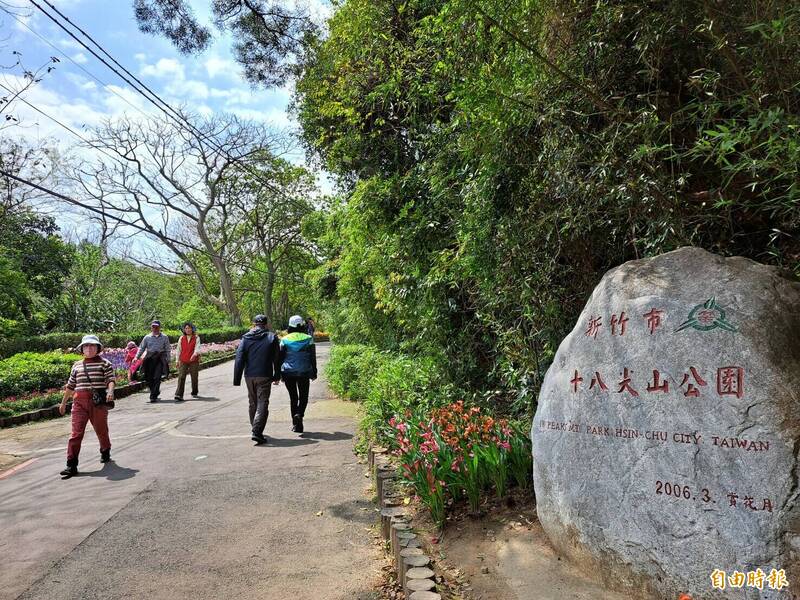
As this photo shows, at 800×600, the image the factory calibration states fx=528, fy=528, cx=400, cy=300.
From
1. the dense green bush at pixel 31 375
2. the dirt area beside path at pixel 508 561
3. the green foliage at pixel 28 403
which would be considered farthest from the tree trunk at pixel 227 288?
the dirt area beside path at pixel 508 561

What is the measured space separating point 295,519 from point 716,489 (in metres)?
3.42

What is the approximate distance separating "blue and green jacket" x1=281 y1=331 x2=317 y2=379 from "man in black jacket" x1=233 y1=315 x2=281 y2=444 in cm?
17

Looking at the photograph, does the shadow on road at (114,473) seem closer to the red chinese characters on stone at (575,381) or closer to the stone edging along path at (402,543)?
the stone edging along path at (402,543)

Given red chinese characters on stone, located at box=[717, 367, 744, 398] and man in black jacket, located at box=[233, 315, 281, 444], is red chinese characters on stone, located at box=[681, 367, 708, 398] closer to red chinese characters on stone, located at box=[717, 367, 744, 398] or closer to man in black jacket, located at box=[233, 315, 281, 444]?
red chinese characters on stone, located at box=[717, 367, 744, 398]

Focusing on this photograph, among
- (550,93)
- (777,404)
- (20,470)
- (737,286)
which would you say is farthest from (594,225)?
(20,470)

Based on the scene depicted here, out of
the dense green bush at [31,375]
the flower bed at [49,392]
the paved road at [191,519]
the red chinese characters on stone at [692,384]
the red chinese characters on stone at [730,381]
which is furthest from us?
the dense green bush at [31,375]

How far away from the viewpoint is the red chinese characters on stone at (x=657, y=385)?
2932 millimetres

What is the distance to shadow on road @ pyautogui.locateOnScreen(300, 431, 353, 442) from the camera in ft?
25.2

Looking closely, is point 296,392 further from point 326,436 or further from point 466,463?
point 466,463

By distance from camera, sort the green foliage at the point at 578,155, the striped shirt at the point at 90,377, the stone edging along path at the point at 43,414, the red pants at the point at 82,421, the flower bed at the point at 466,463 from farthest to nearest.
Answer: the stone edging along path at the point at 43,414, the striped shirt at the point at 90,377, the red pants at the point at 82,421, the flower bed at the point at 466,463, the green foliage at the point at 578,155

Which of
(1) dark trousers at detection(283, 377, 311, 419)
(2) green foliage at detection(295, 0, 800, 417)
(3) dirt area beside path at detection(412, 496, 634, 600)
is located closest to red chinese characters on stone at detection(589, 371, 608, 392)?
(2) green foliage at detection(295, 0, 800, 417)

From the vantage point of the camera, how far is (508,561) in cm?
343

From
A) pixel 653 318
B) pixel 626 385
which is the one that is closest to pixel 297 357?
pixel 626 385

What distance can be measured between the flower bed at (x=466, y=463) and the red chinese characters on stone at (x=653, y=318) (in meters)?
1.64
